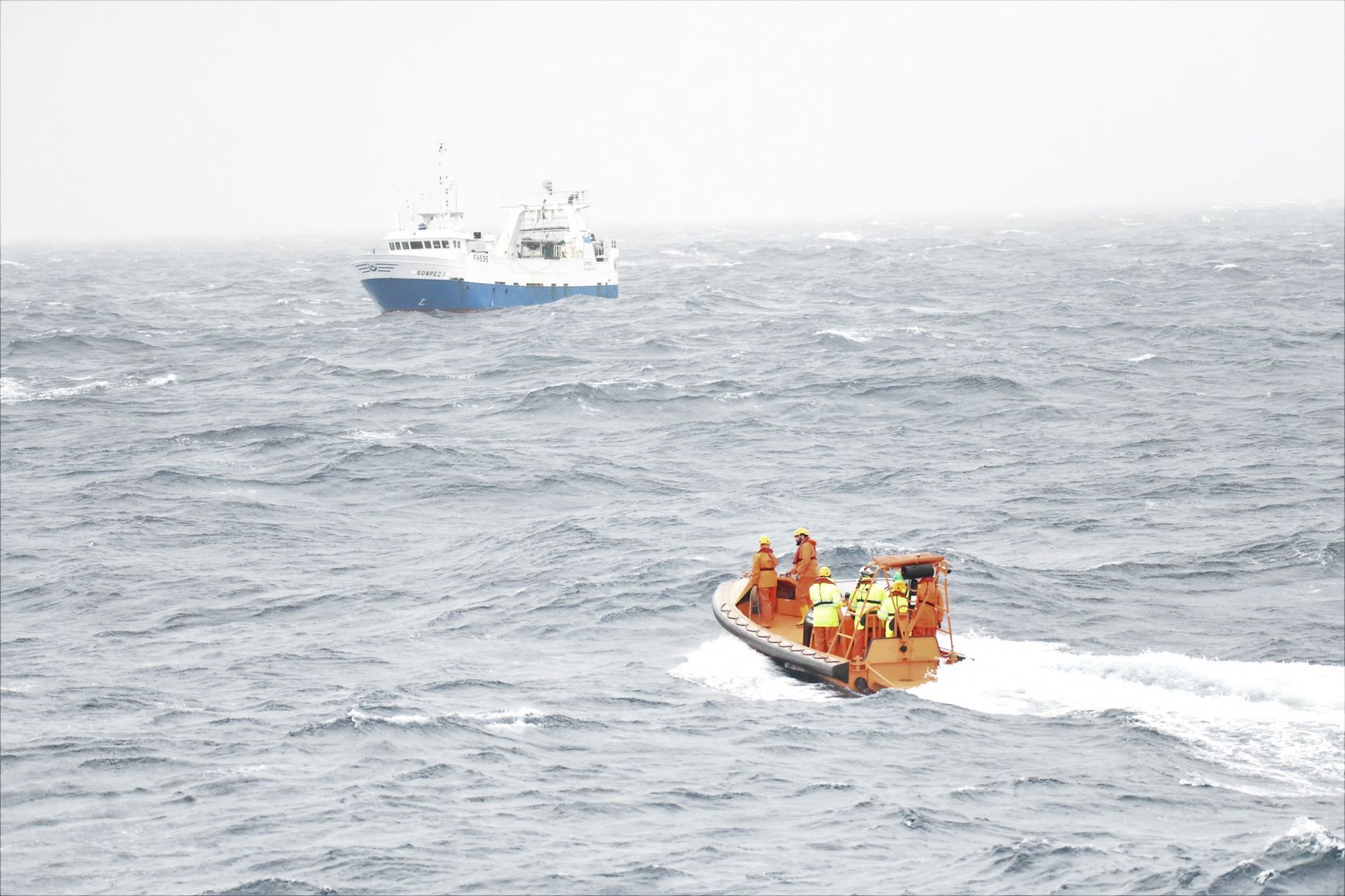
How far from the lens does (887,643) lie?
26.9 meters

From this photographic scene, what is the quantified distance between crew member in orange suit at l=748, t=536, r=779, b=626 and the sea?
1221mm

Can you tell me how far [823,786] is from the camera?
71.9 feet

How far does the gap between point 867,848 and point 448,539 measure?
64.4 ft

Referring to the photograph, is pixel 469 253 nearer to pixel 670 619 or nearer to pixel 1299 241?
pixel 670 619

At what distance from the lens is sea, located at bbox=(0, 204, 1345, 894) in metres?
20.1

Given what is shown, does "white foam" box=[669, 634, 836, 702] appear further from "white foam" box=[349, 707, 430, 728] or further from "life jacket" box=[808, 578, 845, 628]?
"white foam" box=[349, 707, 430, 728]

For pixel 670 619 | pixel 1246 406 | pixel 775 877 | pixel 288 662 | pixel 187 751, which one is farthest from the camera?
pixel 1246 406

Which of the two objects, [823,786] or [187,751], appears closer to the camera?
[823,786]

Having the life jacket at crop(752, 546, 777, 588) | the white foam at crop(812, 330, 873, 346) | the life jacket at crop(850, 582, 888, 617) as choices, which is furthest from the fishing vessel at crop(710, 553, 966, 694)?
the white foam at crop(812, 330, 873, 346)

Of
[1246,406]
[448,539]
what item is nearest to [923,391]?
[1246,406]

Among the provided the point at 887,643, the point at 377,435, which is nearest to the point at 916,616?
the point at 887,643

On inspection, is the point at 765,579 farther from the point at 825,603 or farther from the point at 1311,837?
the point at 1311,837

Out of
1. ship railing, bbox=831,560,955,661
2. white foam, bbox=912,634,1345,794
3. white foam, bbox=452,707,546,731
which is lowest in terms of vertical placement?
white foam, bbox=912,634,1345,794

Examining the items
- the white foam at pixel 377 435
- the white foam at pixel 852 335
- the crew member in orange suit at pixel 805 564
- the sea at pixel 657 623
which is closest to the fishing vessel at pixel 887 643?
the sea at pixel 657 623
